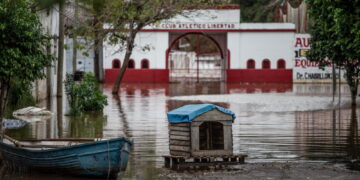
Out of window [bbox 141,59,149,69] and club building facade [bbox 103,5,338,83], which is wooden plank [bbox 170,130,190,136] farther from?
window [bbox 141,59,149,69]

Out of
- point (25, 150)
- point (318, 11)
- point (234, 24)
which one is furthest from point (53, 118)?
point (234, 24)

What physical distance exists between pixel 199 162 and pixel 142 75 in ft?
132

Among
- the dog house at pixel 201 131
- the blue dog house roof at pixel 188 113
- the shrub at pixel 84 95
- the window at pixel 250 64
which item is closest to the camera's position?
the blue dog house roof at pixel 188 113

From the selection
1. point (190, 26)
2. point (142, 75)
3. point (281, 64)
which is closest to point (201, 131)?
point (190, 26)

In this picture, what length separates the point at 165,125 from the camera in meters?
19.8

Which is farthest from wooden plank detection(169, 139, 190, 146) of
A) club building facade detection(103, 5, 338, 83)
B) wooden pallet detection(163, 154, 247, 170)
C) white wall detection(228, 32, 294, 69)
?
white wall detection(228, 32, 294, 69)

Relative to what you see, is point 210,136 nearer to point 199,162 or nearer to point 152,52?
point 199,162

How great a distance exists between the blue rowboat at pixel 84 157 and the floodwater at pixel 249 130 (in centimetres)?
29

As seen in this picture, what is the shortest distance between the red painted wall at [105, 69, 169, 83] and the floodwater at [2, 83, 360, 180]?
2255 centimetres

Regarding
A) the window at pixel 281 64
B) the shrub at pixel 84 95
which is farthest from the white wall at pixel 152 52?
the shrub at pixel 84 95

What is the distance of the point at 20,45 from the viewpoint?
47.1 feet

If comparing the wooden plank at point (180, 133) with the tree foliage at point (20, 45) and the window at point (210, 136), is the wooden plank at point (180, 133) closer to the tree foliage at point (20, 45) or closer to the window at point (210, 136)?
the window at point (210, 136)

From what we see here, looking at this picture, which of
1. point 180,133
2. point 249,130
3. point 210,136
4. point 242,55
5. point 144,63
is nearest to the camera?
point 180,133

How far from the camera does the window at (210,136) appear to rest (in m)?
12.7
